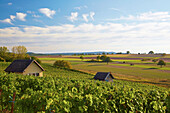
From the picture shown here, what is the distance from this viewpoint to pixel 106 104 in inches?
273

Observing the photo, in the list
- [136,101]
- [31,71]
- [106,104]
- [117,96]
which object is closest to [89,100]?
[106,104]

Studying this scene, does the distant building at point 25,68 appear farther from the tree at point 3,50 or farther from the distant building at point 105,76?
the tree at point 3,50

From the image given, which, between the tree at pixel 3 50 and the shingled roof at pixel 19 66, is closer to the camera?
the shingled roof at pixel 19 66

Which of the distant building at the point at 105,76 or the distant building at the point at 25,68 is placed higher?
the distant building at the point at 25,68

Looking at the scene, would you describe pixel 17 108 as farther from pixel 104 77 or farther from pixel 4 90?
pixel 104 77

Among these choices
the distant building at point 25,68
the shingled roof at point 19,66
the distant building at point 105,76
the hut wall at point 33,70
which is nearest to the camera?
the distant building at point 25,68

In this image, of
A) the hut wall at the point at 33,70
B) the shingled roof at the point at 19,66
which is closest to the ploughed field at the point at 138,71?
the hut wall at the point at 33,70

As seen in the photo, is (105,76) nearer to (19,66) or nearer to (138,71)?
(19,66)

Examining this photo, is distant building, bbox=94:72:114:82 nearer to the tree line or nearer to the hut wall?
the hut wall

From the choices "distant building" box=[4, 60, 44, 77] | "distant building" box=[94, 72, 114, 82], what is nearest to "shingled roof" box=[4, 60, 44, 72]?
"distant building" box=[4, 60, 44, 77]

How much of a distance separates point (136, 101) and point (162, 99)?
2378 mm

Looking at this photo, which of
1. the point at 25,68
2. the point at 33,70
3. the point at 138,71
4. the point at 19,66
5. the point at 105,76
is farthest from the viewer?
the point at 138,71

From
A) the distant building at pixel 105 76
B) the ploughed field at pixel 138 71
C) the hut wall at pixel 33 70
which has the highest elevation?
the hut wall at pixel 33 70

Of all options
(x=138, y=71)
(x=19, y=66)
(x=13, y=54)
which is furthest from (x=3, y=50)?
(x=138, y=71)
